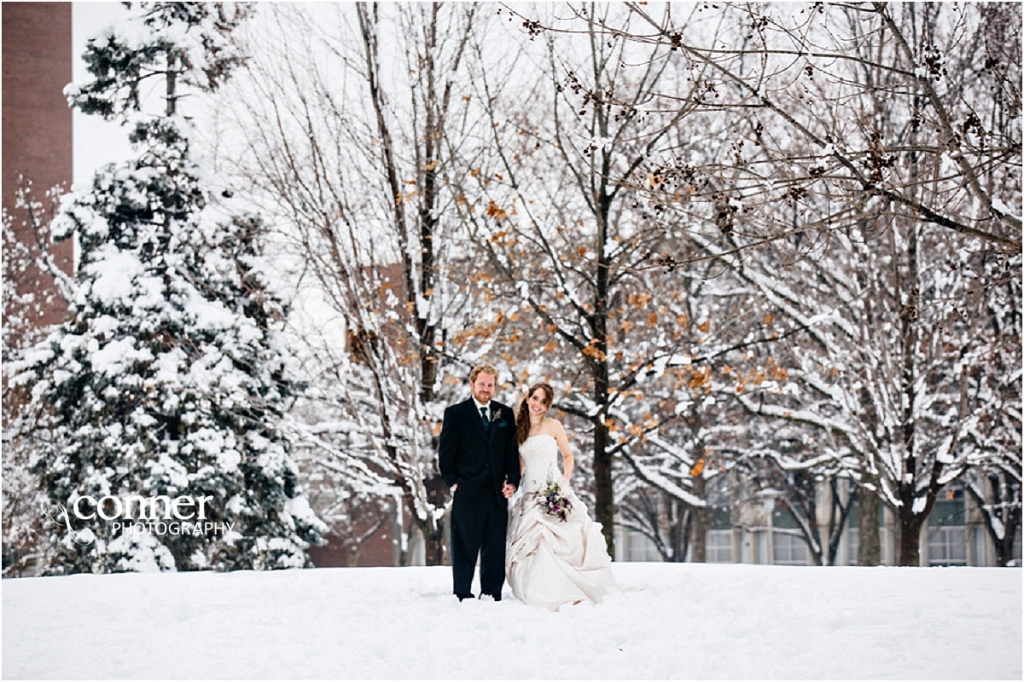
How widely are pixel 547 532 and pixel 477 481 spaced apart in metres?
0.72

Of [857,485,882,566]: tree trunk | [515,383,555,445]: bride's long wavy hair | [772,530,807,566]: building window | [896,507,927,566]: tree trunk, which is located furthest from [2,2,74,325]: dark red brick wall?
[515,383,555,445]: bride's long wavy hair

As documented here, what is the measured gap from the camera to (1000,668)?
18.7ft

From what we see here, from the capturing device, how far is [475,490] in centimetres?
864

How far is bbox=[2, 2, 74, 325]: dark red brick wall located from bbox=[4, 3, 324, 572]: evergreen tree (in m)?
15.2

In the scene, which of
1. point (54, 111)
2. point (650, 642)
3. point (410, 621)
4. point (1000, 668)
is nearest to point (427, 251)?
point (410, 621)

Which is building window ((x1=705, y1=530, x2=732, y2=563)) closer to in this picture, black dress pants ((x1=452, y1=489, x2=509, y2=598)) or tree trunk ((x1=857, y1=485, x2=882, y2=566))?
tree trunk ((x1=857, y1=485, x2=882, y2=566))

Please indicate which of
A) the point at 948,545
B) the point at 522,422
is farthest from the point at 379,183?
the point at 948,545

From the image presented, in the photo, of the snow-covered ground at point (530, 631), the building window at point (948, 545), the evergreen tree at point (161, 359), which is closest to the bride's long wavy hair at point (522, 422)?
the snow-covered ground at point (530, 631)

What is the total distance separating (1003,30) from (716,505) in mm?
24005

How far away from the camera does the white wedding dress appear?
8547mm

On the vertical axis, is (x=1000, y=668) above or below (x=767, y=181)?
below

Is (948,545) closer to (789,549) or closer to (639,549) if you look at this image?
(789,549)

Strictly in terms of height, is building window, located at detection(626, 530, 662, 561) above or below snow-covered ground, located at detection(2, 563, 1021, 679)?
below

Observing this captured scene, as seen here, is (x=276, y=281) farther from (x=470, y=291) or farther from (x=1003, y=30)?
(x=1003, y=30)
